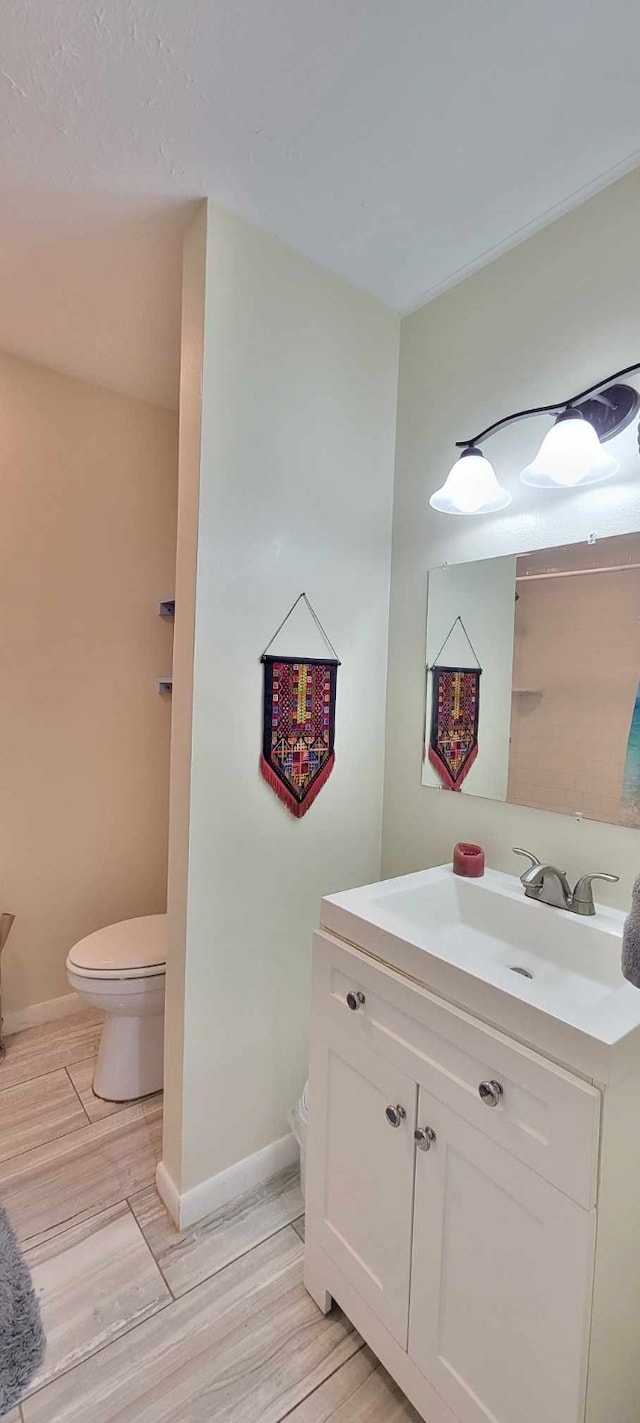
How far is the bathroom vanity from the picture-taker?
72 centimetres

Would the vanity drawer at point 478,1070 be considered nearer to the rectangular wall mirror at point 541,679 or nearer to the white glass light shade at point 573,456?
the rectangular wall mirror at point 541,679

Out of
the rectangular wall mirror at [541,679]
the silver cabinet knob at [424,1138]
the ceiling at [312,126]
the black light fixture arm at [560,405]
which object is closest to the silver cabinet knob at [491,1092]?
the silver cabinet knob at [424,1138]

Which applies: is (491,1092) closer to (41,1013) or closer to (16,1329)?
(16,1329)

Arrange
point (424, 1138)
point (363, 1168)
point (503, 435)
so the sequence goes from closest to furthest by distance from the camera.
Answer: point (424, 1138) → point (363, 1168) → point (503, 435)

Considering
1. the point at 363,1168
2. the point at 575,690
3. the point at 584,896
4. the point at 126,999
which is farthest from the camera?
the point at 126,999

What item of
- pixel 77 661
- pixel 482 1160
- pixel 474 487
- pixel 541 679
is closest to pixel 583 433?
pixel 474 487

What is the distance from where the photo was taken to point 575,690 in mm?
1271

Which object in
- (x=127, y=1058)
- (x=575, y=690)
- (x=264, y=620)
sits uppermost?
(x=264, y=620)

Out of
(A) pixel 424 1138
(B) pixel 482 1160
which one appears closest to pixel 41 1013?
(A) pixel 424 1138

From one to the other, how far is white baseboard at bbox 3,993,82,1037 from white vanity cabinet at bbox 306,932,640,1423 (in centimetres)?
141

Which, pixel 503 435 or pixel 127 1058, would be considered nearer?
pixel 503 435

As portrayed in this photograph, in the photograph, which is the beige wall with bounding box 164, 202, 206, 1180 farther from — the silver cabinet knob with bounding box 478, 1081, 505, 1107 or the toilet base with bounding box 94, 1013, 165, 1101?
the silver cabinet knob with bounding box 478, 1081, 505, 1107

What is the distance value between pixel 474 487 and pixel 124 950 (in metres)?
1.69

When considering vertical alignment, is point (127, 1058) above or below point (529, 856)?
below
